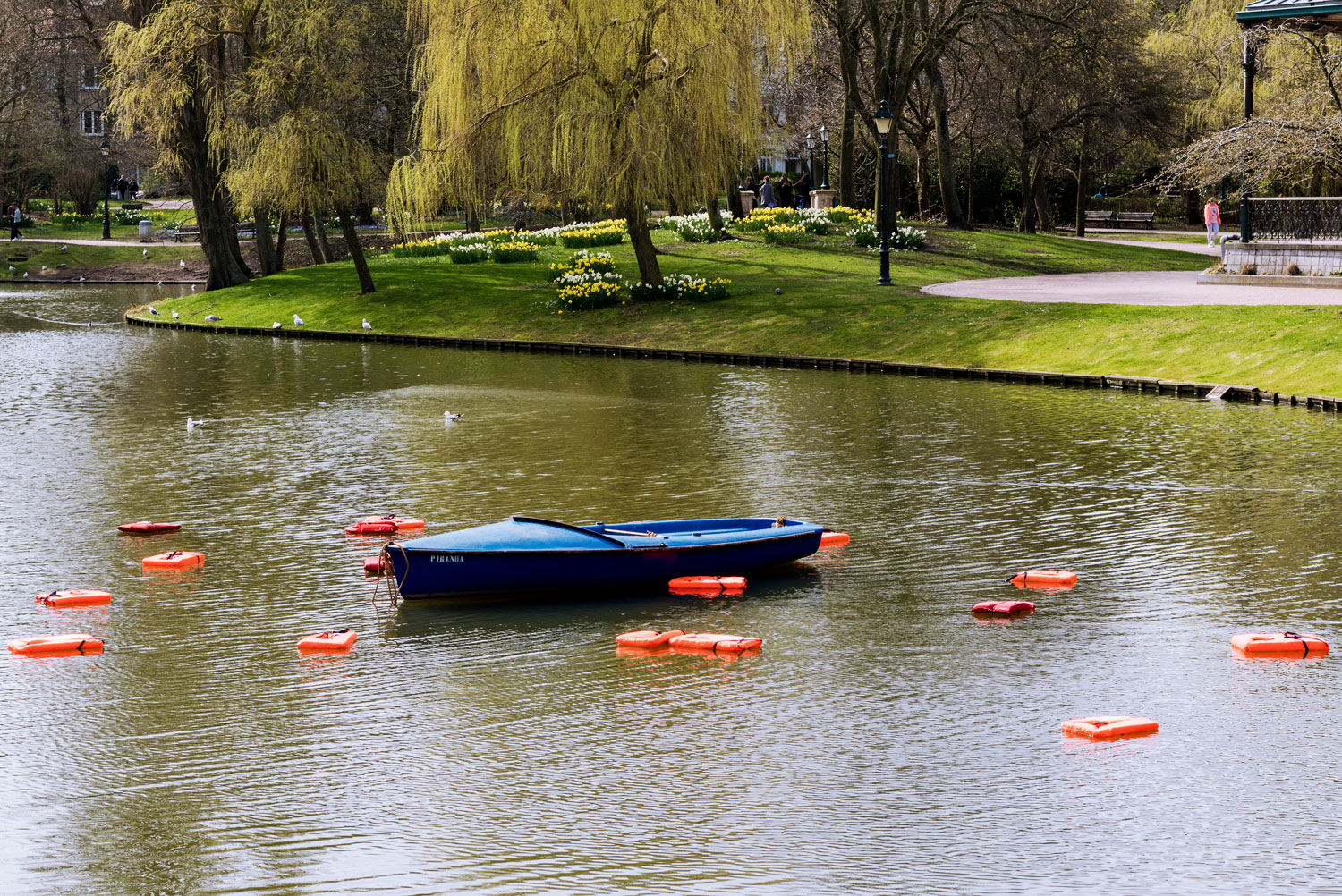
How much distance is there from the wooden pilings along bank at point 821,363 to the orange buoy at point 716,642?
15.0 m

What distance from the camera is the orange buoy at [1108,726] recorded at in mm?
10008

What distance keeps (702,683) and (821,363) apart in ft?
66.8

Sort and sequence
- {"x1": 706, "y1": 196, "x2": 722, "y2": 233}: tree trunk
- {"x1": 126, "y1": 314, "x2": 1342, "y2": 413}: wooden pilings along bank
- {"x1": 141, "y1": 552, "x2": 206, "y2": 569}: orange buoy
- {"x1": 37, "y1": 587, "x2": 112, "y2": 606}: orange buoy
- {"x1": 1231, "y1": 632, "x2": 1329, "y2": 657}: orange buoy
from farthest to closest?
{"x1": 706, "y1": 196, "x2": 722, "y2": 233}: tree trunk → {"x1": 126, "y1": 314, "x2": 1342, "y2": 413}: wooden pilings along bank → {"x1": 141, "y1": 552, "x2": 206, "y2": 569}: orange buoy → {"x1": 37, "y1": 587, "x2": 112, "y2": 606}: orange buoy → {"x1": 1231, "y1": 632, "x2": 1329, "y2": 657}: orange buoy

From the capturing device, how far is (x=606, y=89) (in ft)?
112

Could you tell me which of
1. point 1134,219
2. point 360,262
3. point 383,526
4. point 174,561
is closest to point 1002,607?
point 383,526

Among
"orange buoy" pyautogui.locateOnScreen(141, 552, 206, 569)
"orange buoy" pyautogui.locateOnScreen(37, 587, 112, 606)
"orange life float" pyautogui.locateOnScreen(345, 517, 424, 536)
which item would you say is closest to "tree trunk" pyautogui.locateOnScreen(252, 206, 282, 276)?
"orange life float" pyautogui.locateOnScreen(345, 517, 424, 536)

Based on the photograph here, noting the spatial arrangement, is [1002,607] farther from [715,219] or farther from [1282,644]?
[715,219]

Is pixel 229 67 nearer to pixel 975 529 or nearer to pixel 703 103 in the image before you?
pixel 703 103

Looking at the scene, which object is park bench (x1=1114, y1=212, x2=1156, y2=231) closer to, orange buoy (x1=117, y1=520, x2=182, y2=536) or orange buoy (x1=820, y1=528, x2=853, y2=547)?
orange buoy (x1=820, y1=528, x2=853, y2=547)

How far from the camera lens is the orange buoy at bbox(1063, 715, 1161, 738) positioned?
10008 mm

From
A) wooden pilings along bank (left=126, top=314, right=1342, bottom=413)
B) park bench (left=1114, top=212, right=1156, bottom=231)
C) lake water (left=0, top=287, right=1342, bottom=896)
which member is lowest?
lake water (left=0, top=287, right=1342, bottom=896)

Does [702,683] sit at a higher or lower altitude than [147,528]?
lower

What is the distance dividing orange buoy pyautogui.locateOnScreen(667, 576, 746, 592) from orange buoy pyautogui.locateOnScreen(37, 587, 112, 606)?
209 inches

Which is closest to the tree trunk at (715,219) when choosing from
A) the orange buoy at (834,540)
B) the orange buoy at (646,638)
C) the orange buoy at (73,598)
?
the orange buoy at (834,540)
